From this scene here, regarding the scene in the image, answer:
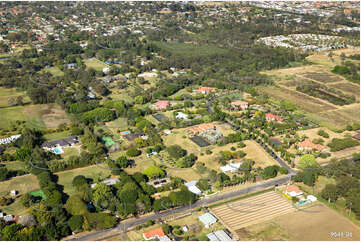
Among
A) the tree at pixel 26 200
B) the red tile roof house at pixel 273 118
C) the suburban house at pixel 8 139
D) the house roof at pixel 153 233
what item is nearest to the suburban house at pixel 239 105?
the red tile roof house at pixel 273 118

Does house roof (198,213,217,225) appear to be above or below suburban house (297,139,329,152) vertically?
below

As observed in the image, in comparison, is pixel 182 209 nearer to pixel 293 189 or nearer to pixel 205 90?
pixel 293 189

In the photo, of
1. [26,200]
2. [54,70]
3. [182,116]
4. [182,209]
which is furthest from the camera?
[54,70]

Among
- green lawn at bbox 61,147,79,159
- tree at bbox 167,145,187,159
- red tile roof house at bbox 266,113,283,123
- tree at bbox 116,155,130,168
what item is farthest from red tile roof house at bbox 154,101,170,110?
tree at bbox 116,155,130,168

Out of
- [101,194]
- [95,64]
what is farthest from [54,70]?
[101,194]

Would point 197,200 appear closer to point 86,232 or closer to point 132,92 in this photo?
point 86,232

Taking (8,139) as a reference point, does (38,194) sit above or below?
below

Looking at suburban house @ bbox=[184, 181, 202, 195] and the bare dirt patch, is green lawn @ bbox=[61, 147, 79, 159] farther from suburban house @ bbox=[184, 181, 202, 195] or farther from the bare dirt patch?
the bare dirt patch

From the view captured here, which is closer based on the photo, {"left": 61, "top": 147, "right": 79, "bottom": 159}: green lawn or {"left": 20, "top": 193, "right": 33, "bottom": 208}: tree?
{"left": 20, "top": 193, "right": 33, "bottom": 208}: tree
